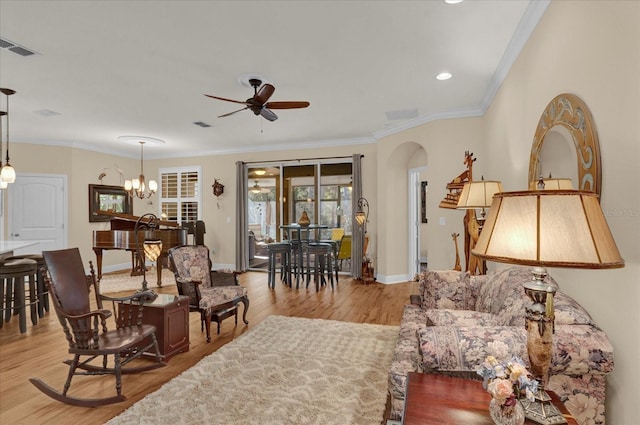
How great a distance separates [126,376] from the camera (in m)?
2.83

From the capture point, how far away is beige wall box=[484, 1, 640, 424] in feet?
4.83

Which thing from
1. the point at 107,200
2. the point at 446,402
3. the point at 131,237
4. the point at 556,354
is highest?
the point at 107,200

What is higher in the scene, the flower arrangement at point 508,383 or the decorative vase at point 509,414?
the flower arrangement at point 508,383

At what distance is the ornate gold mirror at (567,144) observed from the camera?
5.86 feet

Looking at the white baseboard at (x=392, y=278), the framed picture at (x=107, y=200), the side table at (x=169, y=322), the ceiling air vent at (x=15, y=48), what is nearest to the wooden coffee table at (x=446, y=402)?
the side table at (x=169, y=322)

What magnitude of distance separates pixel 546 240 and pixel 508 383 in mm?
467

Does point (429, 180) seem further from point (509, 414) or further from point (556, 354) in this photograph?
point (509, 414)

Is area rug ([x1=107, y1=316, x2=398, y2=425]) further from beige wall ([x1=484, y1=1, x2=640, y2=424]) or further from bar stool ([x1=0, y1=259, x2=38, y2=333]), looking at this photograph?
bar stool ([x1=0, y1=259, x2=38, y2=333])

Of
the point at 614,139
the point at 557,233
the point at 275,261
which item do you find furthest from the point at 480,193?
the point at 275,261

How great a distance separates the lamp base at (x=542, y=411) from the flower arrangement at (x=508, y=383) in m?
0.04

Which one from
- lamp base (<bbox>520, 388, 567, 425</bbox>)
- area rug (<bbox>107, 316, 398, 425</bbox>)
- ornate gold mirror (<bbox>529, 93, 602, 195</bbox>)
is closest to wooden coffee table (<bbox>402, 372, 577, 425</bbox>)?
lamp base (<bbox>520, 388, 567, 425</bbox>)

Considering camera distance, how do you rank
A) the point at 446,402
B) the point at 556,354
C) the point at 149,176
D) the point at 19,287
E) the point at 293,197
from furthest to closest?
the point at 149,176
the point at 293,197
the point at 19,287
the point at 556,354
the point at 446,402

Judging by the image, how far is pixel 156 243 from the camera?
10.5 feet

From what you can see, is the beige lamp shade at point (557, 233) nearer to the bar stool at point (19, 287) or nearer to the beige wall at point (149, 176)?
the bar stool at point (19, 287)
